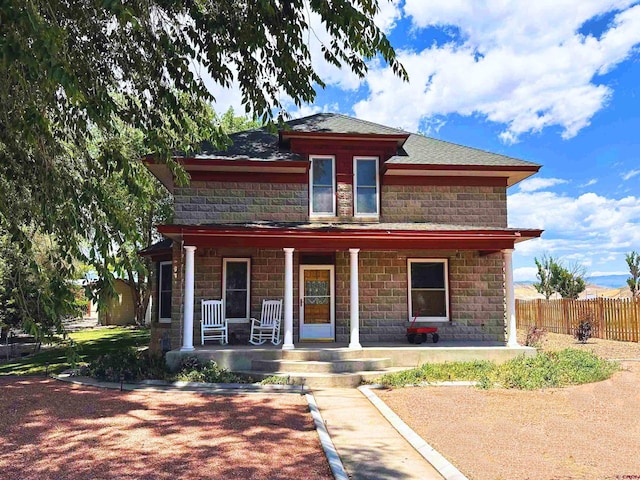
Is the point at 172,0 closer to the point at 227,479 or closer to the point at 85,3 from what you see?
the point at 85,3

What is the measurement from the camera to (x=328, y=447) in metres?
5.71

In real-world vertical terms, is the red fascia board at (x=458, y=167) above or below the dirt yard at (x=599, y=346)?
above

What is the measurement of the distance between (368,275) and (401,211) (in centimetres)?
200

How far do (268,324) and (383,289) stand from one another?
3.16m

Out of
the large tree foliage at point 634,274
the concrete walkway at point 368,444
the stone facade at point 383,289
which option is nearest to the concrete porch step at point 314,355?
the stone facade at point 383,289

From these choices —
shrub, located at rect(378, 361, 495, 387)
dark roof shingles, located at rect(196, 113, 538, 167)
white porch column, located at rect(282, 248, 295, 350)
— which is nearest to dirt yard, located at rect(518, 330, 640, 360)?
shrub, located at rect(378, 361, 495, 387)

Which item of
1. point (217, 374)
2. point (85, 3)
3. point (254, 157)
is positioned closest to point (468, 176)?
point (254, 157)

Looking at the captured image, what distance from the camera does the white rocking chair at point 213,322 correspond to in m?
12.2

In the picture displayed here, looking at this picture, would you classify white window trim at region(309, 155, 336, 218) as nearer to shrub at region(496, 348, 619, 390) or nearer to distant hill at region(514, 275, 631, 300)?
shrub at region(496, 348, 619, 390)

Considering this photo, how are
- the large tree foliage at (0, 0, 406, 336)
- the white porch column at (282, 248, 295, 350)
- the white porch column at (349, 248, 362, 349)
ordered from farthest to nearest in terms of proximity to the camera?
1. the white porch column at (349, 248, 362, 349)
2. the white porch column at (282, 248, 295, 350)
3. the large tree foliage at (0, 0, 406, 336)

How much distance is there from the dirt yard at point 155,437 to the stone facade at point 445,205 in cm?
653

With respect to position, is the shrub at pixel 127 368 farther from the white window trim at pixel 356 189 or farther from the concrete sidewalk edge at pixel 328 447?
the white window trim at pixel 356 189

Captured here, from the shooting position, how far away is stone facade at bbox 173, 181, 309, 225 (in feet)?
41.9

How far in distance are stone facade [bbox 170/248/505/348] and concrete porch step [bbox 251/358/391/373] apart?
200cm
